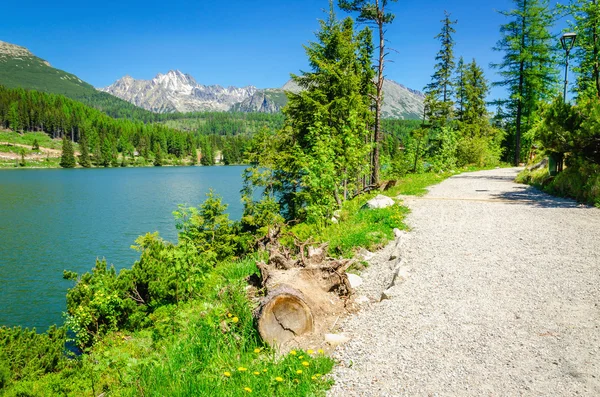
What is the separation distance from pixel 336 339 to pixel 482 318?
6.99 ft

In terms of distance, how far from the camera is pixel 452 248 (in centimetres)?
865

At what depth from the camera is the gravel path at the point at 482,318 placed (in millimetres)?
3996

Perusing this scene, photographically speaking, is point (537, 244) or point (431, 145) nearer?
Result: point (537, 244)

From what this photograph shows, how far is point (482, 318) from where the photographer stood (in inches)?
207

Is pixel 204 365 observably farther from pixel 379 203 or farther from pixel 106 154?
pixel 106 154

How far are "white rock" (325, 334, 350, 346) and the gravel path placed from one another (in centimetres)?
13

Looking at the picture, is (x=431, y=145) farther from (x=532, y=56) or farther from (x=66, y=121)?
(x=66, y=121)

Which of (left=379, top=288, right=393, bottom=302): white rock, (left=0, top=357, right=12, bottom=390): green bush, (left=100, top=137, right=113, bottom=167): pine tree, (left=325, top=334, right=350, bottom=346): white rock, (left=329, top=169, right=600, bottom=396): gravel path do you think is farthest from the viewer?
(left=100, top=137, right=113, bottom=167): pine tree

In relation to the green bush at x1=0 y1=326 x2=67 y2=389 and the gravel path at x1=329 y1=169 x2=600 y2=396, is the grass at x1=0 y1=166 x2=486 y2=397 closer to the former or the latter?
the green bush at x1=0 y1=326 x2=67 y2=389

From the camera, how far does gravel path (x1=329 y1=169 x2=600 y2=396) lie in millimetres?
3996

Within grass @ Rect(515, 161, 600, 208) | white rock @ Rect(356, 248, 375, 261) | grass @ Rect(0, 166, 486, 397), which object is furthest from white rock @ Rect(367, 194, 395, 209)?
grass @ Rect(515, 161, 600, 208)

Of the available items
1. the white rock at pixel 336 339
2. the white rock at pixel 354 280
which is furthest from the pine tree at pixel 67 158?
the white rock at pixel 336 339

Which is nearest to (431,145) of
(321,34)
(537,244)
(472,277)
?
(321,34)

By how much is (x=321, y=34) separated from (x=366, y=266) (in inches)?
672
